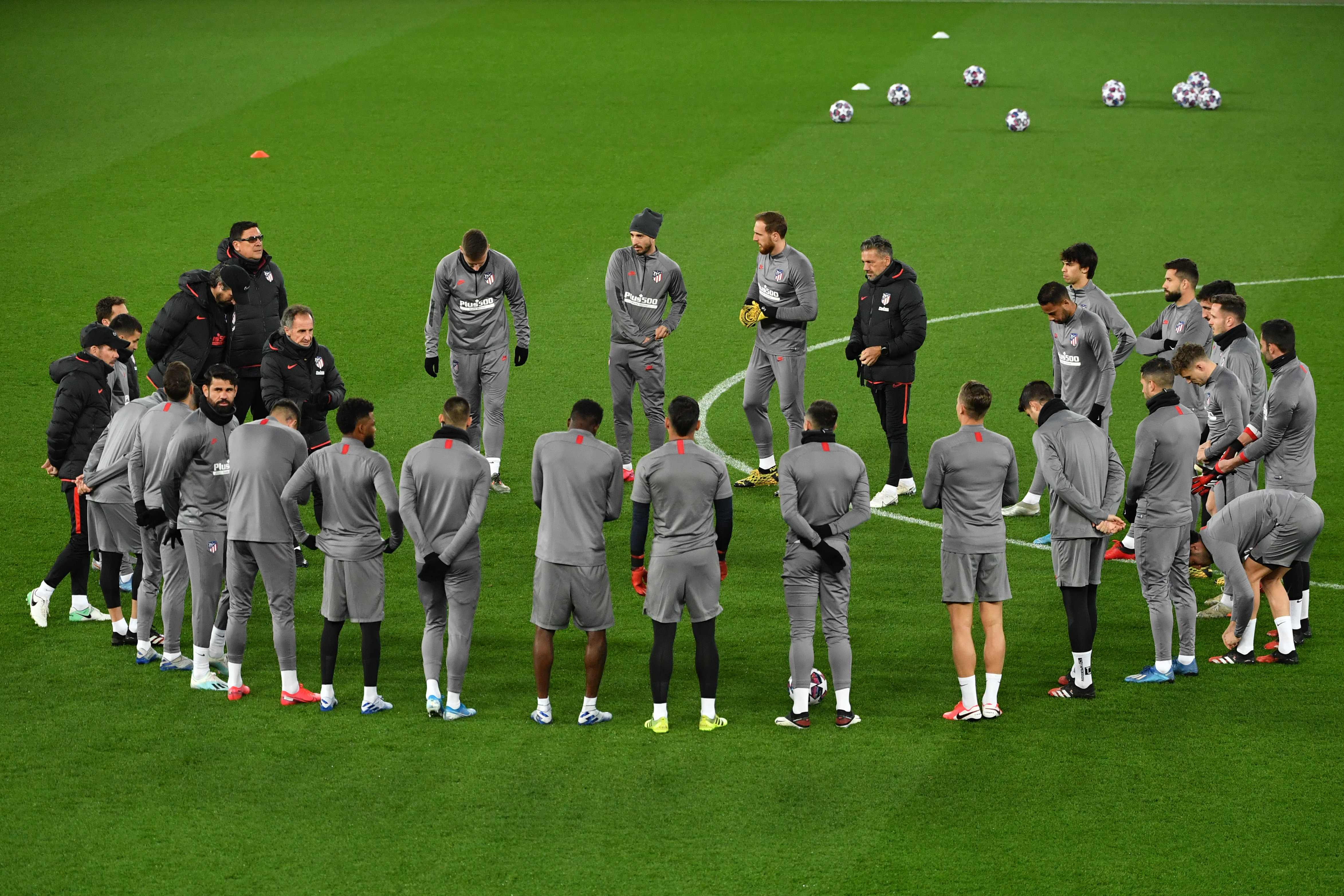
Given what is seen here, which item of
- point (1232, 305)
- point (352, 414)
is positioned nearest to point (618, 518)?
point (352, 414)

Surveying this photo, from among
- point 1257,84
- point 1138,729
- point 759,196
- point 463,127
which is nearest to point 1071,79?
point 1257,84

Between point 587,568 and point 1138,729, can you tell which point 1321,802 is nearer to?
point 1138,729

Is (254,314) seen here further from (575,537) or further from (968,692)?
(968,692)

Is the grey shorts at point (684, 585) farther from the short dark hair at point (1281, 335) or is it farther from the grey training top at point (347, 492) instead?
the short dark hair at point (1281, 335)

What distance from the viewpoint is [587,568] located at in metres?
9.38

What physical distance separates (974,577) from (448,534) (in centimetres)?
319

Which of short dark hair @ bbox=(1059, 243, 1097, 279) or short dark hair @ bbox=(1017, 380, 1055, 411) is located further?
short dark hair @ bbox=(1059, 243, 1097, 279)

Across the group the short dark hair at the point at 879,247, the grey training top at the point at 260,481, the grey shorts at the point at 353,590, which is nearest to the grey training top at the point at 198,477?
the grey training top at the point at 260,481

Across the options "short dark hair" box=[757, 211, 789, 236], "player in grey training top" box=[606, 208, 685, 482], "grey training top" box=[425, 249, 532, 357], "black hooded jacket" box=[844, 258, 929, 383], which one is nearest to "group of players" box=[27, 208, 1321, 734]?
"grey training top" box=[425, 249, 532, 357]

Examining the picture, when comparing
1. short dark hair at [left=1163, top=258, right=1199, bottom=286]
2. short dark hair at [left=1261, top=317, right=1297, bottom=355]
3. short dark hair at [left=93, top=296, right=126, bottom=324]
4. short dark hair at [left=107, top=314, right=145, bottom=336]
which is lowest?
short dark hair at [left=1261, top=317, right=1297, bottom=355]

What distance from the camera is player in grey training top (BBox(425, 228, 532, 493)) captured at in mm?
13984

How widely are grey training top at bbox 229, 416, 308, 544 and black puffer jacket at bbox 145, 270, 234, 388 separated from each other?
10.1 feet

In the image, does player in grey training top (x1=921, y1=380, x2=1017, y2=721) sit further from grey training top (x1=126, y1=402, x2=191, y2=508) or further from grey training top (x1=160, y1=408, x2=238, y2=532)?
grey training top (x1=126, y1=402, x2=191, y2=508)

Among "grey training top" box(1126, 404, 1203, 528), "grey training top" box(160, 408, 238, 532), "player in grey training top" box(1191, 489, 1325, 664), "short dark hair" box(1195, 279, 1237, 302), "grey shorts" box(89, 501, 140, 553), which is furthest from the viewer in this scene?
"short dark hair" box(1195, 279, 1237, 302)
